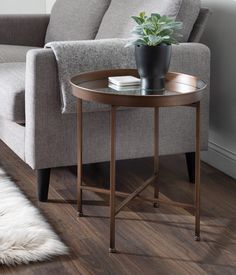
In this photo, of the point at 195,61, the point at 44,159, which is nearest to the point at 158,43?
the point at 195,61

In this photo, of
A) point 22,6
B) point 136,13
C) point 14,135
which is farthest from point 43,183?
point 22,6

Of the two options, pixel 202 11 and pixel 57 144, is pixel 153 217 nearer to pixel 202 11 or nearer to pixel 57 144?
pixel 57 144

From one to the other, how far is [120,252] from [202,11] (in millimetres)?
1224

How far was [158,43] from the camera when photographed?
7.09ft

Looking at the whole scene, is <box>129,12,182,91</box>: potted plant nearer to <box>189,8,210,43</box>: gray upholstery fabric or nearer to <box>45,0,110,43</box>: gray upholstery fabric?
<box>189,8,210,43</box>: gray upholstery fabric

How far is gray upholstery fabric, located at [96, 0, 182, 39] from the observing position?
267 centimetres

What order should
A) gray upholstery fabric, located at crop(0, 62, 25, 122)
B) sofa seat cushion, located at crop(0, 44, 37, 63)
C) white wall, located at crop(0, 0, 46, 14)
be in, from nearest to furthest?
gray upholstery fabric, located at crop(0, 62, 25, 122) < sofa seat cushion, located at crop(0, 44, 37, 63) < white wall, located at crop(0, 0, 46, 14)

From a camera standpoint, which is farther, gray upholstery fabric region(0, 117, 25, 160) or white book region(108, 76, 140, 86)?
gray upholstery fabric region(0, 117, 25, 160)

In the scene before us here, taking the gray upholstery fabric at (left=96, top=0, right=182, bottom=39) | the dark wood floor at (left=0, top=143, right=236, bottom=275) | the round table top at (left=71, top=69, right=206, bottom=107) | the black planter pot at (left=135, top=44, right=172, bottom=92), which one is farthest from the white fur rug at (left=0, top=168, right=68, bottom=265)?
the gray upholstery fabric at (left=96, top=0, right=182, bottom=39)

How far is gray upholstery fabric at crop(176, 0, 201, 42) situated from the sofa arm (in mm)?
1326

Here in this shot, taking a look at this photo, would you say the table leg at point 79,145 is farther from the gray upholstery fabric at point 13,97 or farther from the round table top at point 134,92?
the gray upholstery fabric at point 13,97

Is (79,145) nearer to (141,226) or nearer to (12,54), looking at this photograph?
(141,226)

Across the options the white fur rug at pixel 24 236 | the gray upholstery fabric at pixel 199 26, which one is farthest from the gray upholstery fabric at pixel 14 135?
the gray upholstery fabric at pixel 199 26

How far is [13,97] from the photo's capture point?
2.56 m
